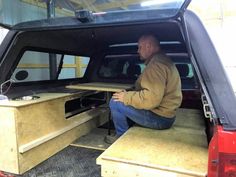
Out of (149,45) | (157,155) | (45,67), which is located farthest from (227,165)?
(45,67)

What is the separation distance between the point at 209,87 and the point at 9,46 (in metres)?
1.80

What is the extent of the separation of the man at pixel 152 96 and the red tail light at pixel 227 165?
107cm

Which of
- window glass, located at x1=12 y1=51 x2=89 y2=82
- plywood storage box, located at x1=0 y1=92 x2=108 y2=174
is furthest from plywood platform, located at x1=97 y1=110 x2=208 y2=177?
window glass, located at x1=12 y1=51 x2=89 y2=82

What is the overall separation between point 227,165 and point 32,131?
1605mm

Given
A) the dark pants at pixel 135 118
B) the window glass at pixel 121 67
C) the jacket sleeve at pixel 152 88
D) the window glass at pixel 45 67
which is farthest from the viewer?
the window glass at pixel 121 67

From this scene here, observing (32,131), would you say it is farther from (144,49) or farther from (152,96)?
(144,49)

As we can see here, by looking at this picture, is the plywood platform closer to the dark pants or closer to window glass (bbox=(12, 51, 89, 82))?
the dark pants

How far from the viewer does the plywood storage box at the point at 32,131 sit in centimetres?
205

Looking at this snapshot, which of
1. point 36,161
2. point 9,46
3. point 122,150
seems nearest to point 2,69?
point 9,46

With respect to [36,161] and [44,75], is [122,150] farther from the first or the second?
[44,75]

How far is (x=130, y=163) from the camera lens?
163cm

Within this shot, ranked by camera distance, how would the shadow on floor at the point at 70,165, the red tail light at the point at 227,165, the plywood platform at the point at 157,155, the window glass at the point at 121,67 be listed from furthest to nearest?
1. the window glass at the point at 121,67
2. the shadow on floor at the point at 70,165
3. the plywood platform at the point at 157,155
4. the red tail light at the point at 227,165

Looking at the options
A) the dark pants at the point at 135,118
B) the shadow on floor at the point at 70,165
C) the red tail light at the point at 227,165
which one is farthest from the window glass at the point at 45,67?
the red tail light at the point at 227,165

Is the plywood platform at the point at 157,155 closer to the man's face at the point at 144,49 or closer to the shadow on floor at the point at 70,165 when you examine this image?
the shadow on floor at the point at 70,165
